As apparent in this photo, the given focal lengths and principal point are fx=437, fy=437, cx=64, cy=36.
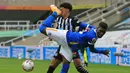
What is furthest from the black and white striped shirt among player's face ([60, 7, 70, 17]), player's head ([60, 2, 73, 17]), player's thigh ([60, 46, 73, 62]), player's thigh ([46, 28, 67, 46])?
player's thigh ([46, 28, 67, 46])

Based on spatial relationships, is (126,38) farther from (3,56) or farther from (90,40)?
(90,40)

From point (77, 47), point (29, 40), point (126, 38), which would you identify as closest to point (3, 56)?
point (29, 40)

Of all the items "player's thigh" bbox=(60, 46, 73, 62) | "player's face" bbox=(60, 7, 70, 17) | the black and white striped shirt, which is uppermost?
"player's face" bbox=(60, 7, 70, 17)

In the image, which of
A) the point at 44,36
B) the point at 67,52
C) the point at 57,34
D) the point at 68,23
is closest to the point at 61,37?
the point at 57,34

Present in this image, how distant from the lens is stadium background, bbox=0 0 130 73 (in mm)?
26138

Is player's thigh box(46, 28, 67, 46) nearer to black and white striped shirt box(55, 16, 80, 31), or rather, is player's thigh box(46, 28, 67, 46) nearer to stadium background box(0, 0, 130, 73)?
black and white striped shirt box(55, 16, 80, 31)

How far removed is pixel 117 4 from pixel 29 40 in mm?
9904

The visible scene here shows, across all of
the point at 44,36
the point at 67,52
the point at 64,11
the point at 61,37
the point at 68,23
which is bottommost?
the point at 44,36

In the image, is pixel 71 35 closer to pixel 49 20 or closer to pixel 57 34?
pixel 57 34

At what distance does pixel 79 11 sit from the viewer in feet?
165

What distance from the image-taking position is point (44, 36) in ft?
139

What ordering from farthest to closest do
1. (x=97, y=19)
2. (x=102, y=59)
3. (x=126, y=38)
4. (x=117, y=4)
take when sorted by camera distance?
1. (x=117, y=4)
2. (x=97, y=19)
3. (x=126, y=38)
4. (x=102, y=59)

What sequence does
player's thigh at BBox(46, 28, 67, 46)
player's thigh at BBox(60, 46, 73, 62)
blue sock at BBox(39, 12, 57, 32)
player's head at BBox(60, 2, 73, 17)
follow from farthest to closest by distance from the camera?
player's head at BBox(60, 2, 73, 17)
player's thigh at BBox(60, 46, 73, 62)
player's thigh at BBox(46, 28, 67, 46)
blue sock at BBox(39, 12, 57, 32)

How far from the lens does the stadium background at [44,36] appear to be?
2614 cm
